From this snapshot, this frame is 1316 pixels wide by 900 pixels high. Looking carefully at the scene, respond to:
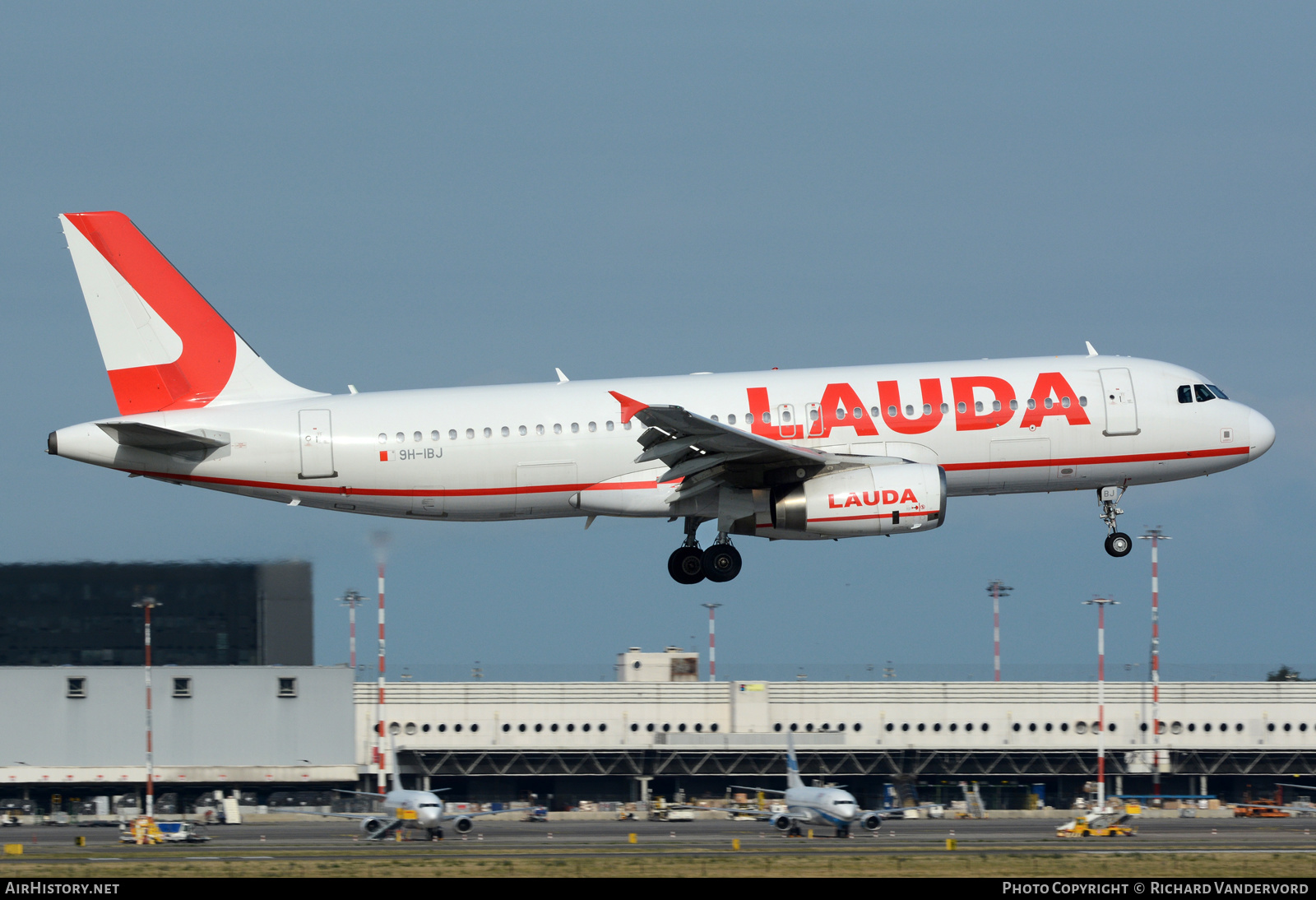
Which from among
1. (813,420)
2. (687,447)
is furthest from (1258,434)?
(687,447)

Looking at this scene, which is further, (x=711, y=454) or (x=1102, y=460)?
(x=1102, y=460)

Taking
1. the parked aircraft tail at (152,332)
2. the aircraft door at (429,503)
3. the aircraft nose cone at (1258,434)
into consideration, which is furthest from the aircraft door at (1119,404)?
the parked aircraft tail at (152,332)

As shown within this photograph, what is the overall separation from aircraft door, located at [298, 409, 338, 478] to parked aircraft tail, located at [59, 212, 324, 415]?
6.75 ft

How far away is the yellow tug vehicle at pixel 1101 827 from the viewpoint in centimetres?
6024

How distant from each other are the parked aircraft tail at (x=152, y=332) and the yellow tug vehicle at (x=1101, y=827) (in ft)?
A: 113

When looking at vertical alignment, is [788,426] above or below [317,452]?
above

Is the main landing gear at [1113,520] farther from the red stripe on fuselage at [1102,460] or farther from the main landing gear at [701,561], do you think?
the main landing gear at [701,561]

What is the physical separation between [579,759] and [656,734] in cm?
465

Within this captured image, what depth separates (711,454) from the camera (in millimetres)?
39500

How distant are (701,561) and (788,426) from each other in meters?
A: 4.37

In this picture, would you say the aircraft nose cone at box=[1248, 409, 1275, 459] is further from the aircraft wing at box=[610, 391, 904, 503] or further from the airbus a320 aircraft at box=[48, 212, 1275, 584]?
the aircraft wing at box=[610, 391, 904, 503]

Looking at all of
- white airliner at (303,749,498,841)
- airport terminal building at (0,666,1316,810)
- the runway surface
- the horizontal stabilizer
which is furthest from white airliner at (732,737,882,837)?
airport terminal building at (0,666,1316,810)

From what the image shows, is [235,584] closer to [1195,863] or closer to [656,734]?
[656,734]

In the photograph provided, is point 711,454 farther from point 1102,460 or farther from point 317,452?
point 1102,460
